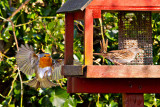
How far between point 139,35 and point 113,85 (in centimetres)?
58

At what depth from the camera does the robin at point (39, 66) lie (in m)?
3.25

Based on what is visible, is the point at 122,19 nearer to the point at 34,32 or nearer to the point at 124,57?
the point at 124,57

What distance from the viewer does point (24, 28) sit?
3801 millimetres

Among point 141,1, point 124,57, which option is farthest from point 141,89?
point 141,1

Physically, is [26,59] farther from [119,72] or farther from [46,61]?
Answer: [119,72]

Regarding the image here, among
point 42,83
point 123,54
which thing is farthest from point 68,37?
point 42,83

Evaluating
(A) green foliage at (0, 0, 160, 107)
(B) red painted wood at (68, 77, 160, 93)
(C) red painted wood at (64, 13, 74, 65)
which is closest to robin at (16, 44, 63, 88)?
(A) green foliage at (0, 0, 160, 107)

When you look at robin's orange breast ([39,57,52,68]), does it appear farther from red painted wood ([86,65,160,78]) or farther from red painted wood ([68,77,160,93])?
red painted wood ([86,65,160,78])

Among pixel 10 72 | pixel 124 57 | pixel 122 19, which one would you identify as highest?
pixel 122 19

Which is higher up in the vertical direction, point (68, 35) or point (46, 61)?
point (68, 35)

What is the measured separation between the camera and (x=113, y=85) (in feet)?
6.89

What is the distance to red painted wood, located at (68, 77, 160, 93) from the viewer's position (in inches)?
82.7

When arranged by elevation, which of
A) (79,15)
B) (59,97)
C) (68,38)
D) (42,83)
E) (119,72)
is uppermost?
(79,15)

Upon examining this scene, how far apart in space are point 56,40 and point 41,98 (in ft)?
2.03
